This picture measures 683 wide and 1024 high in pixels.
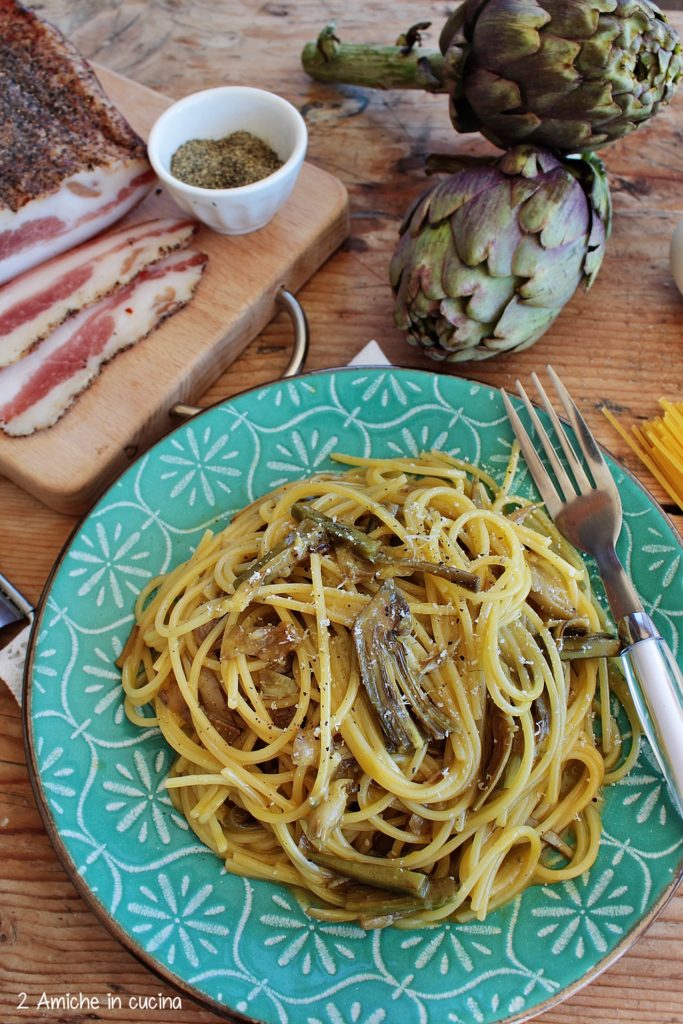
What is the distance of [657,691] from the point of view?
1.88 metres

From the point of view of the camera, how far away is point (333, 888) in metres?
1.85

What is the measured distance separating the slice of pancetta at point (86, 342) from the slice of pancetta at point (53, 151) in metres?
0.30

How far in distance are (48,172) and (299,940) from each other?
7.56 feet

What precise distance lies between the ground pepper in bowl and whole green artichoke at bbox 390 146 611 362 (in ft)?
1.93

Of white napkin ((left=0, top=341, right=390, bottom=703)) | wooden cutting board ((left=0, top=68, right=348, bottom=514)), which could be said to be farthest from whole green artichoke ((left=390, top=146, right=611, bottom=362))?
white napkin ((left=0, top=341, right=390, bottom=703))

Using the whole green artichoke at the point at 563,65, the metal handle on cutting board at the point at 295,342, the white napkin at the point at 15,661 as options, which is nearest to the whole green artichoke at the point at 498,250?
the whole green artichoke at the point at 563,65

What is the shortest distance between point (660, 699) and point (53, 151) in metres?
2.40

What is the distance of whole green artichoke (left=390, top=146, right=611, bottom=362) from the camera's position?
7.83 ft

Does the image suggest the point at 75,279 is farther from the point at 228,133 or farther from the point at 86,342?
the point at 228,133

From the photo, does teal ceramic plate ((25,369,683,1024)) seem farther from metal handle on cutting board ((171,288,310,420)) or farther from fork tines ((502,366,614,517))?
metal handle on cutting board ((171,288,310,420))

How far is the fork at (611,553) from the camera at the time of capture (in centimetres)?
186

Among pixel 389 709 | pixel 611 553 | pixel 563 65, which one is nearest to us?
pixel 389 709

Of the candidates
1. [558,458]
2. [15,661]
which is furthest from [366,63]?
[15,661]

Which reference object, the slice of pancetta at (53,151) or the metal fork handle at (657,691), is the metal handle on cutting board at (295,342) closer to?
the slice of pancetta at (53,151)
